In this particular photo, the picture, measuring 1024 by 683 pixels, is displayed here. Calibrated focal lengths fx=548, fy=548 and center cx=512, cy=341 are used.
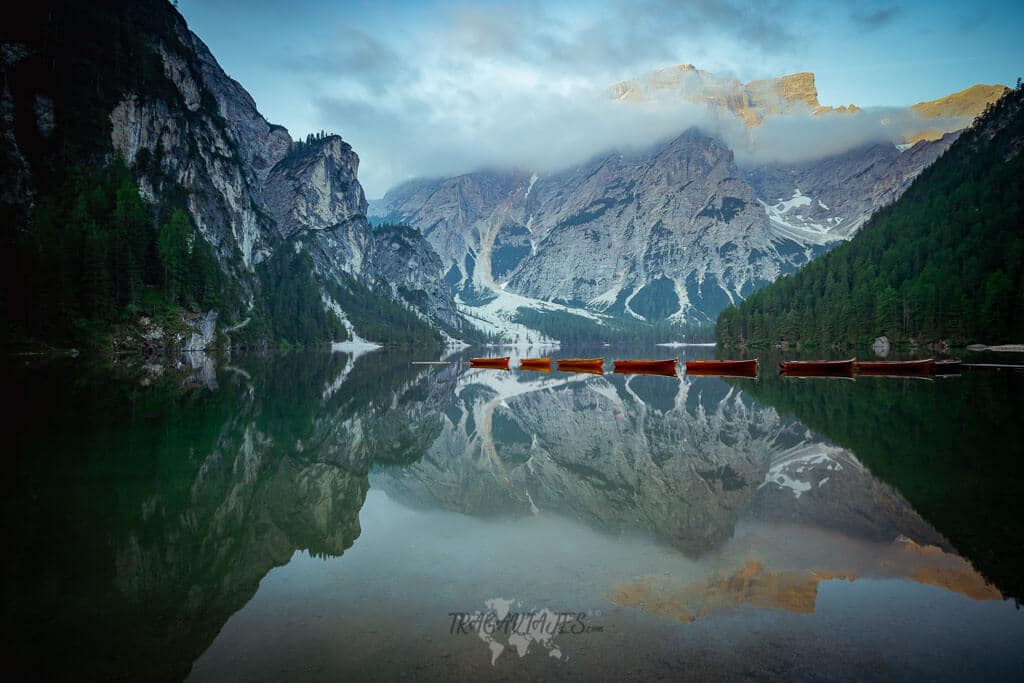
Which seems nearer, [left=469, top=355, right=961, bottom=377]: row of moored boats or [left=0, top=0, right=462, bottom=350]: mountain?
[left=469, top=355, right=961, bottom=377]: row of moored boats

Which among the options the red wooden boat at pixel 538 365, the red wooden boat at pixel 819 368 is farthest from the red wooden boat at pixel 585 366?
the red wooden boat at pixel 819 368

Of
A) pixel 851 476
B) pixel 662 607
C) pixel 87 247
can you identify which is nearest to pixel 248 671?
pixel 662 607

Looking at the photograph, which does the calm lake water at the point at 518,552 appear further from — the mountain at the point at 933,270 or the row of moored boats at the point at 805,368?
the mountain at the point at 933,270

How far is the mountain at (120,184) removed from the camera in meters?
63.6

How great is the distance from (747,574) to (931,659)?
262 centimetres

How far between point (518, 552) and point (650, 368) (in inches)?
1823

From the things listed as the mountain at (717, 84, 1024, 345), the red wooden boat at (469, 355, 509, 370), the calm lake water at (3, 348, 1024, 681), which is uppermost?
the mountain at (717, 84, 1024, 345)

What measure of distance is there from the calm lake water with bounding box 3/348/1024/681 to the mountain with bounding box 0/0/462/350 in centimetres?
5398

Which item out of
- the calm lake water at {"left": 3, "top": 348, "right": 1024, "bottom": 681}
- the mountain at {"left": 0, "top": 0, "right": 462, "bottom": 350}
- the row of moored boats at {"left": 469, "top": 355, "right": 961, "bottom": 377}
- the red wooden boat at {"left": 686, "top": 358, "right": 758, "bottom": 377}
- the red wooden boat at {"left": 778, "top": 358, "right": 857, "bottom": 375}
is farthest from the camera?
the mountain at {"left": 0, "top": 0, "right": 462, "bottom": 350}

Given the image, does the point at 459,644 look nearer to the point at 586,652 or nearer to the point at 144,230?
the point at 586,652

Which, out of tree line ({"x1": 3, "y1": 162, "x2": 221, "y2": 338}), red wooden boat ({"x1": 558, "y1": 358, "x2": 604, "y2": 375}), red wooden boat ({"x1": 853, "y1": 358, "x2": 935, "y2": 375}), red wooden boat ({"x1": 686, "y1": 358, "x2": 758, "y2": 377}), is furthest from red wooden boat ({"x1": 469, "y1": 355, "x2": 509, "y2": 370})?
tree line ({"x1": 3, "y1": 162, "x2": 221, "y2": 338})

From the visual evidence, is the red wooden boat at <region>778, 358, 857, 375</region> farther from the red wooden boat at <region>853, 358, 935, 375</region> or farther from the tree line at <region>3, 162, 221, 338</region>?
the tree line at <region>3, 162, 221, 338</region>

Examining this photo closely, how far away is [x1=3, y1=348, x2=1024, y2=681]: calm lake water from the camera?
20.0 feet

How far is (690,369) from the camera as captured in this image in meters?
54.9
